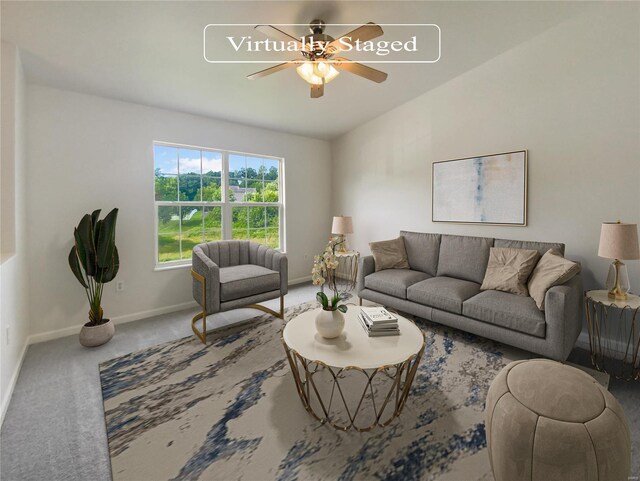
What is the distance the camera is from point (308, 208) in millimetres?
5164

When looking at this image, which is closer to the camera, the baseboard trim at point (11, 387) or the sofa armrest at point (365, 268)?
the baseboard trim at point (11, 387)

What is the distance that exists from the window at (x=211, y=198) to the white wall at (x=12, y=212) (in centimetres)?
124

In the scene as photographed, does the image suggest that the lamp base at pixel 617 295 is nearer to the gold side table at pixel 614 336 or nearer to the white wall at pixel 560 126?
the gold side table at pixel 614 336

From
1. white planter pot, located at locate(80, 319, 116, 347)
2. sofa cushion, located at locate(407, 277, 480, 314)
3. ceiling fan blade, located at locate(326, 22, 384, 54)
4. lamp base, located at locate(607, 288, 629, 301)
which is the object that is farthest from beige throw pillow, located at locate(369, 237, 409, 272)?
white planter pot, located at locate(80, 319, 116, 347)

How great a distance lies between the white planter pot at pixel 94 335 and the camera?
2.71 meters

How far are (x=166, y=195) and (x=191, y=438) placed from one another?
9.53 ft

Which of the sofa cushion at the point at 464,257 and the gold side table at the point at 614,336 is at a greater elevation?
the sofa cushion at the point at 464,257

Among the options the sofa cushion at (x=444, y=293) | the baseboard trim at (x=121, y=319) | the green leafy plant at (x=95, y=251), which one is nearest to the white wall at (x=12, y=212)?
the baseboard trim at (x=121, y=319)

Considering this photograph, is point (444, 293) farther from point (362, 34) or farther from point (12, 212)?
point (12, 212)

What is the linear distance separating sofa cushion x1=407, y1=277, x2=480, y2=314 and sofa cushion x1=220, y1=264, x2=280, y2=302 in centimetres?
152

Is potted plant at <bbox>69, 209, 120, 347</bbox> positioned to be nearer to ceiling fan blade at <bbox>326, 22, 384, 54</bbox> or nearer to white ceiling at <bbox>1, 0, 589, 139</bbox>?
white ceiling at <bbox>1, 0, 589, 139</bbox>

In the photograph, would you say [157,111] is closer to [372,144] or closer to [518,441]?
[372,144]

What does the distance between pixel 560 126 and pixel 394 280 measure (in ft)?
7.36

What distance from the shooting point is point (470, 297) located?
2826 millimetres
